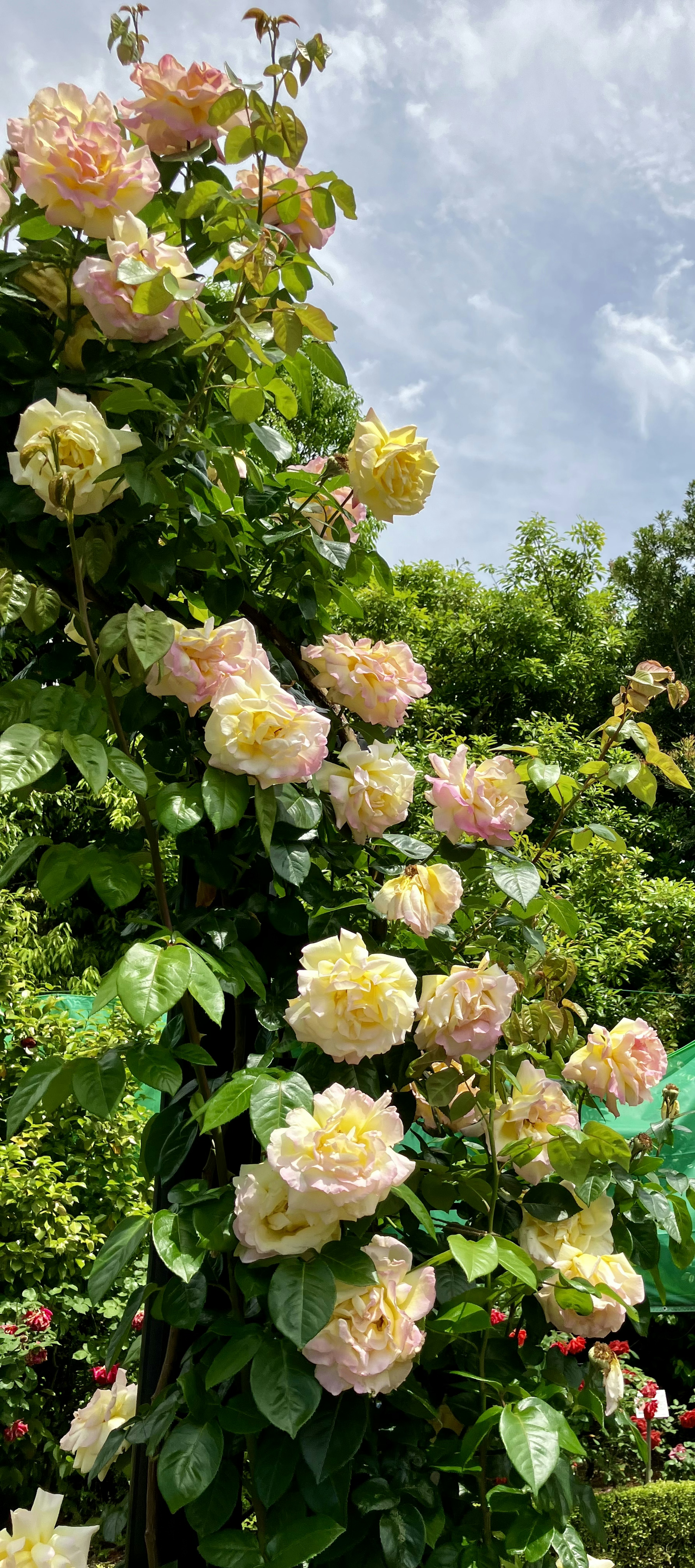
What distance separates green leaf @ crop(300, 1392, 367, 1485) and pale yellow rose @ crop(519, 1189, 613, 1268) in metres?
0.28

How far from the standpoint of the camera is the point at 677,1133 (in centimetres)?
369

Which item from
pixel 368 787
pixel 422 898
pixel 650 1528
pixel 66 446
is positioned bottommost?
pixel 650 1528

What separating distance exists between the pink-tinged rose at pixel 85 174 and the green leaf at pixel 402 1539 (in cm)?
111

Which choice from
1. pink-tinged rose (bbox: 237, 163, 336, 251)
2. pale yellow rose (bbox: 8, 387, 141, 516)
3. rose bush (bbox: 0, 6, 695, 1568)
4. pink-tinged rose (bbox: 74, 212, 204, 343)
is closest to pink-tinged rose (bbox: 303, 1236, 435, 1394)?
rose bush (bbox: 0, 6, 695, 1568)

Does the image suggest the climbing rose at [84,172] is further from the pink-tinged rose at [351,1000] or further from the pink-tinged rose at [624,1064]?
the pink-tinged rose at [624,1064]

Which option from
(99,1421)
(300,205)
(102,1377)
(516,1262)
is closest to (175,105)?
(300,205)

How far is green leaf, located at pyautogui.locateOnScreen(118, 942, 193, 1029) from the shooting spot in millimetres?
703

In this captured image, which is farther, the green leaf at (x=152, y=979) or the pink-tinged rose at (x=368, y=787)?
the pink-tinged rose at (x=368, y=787)

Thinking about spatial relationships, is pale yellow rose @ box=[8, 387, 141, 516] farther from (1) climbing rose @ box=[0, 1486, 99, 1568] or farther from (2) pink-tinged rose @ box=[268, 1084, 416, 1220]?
(1) climbing rose @ box=[0, 1486, 99, 1568]

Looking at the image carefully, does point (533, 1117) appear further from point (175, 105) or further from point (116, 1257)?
point (175, 105)

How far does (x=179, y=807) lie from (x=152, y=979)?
163mm

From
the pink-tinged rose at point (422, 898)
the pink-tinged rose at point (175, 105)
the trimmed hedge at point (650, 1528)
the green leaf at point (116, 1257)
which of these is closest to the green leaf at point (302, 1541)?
the green leaf at point (116, 1257)

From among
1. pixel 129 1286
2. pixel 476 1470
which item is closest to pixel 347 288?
pixel 476 1470

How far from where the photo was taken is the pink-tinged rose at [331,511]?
1137mm
